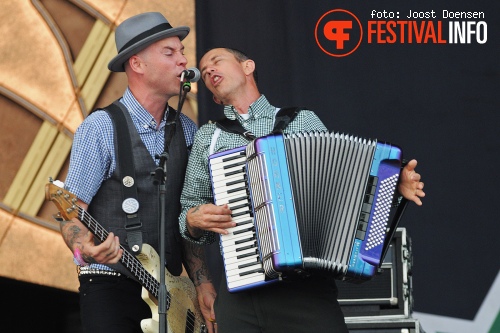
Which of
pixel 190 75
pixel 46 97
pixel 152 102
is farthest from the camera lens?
pixel 46 97

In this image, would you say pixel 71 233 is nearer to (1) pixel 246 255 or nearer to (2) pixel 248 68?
(1) pixel 246 255

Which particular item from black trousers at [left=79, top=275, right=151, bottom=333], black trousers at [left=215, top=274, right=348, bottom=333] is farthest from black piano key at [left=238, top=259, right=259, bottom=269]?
black trousers at [left=79, top=275, right=151, bottom=333]

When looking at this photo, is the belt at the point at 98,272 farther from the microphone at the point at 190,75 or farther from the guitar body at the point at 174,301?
the microphone at the point at 190,75

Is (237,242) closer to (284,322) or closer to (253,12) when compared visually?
(284,322)

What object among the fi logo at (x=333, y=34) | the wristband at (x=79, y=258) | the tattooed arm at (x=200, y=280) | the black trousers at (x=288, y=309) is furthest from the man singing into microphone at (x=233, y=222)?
the fi logo at (x=333, y=34)

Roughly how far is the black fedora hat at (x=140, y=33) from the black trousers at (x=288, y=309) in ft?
4.28

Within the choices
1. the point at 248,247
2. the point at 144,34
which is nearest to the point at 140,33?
the point at 144,34

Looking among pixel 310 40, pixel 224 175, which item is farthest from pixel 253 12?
pixel 224 175

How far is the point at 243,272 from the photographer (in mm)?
4121

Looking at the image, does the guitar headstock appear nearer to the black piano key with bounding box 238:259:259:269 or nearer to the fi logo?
the black piano key with bounding box 238:259:259:269

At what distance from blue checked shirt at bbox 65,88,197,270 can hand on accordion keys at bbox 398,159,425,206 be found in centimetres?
112

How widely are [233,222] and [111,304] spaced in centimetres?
72

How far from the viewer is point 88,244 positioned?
4234mm

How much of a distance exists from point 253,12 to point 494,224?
5.89 feet
